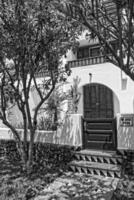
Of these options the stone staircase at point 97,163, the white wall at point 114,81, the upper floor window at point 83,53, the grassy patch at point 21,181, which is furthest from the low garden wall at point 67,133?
the upper floor window at point 83,53

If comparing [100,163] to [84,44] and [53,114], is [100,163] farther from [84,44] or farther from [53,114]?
[84,44]

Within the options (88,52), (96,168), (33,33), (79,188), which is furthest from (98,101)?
(33,33)

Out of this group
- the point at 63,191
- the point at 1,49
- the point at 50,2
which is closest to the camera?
the point at 50,2

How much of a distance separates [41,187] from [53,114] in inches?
184

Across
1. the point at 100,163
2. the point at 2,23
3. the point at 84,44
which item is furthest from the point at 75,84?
the point at 2,23

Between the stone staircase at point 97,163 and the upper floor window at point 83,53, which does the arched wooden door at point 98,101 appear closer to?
the upper floor window at point 83,53

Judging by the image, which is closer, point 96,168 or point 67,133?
point 96,168

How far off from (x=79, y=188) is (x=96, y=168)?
1.14 meters

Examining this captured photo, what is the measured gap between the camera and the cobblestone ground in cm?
462

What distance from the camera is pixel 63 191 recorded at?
4.96 m

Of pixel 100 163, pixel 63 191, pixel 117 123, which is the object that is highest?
pixel 117 123

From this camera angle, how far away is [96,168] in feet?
19.8

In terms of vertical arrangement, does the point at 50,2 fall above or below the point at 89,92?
above

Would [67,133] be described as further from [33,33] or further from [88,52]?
[88,52]
